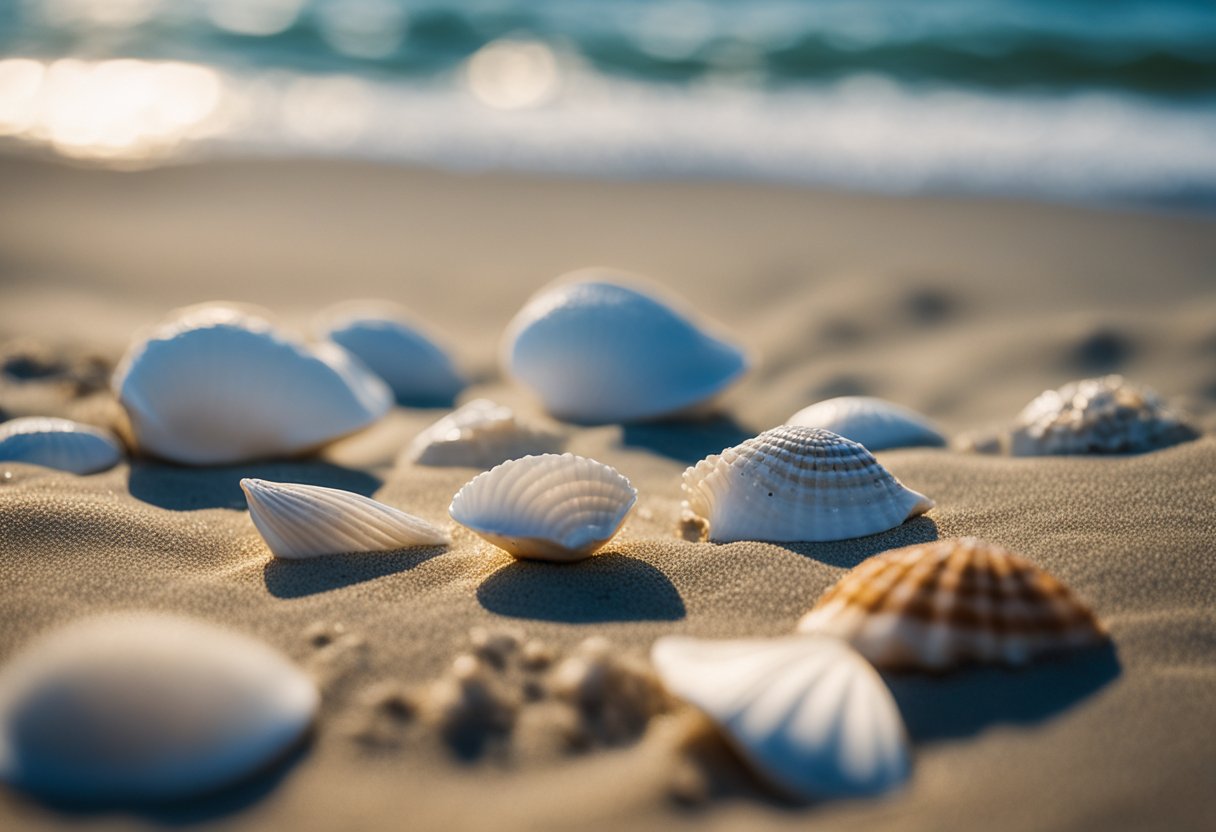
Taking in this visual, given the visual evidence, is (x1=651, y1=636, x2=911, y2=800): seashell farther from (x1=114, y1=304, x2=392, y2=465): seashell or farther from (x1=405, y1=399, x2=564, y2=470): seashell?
(x1=114, y1=304, x2=392, y2=465): seashell

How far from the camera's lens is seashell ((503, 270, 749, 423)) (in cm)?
341

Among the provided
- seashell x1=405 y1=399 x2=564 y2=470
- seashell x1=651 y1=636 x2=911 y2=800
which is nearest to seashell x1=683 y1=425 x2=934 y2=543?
seashell x1=651 y1=636 x2=911 y2=800

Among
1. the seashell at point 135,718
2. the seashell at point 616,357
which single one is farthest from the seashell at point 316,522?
the seashell at point 616,357

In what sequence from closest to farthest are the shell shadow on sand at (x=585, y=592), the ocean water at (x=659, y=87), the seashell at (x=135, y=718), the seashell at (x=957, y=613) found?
the seashell at (x=135, y=718), the seashell at (x=957, y=613), the shell shadow on sand at (x=585, y=592), the ocean water at (x=659, y=87)

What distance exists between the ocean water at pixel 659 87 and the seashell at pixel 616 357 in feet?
9.13

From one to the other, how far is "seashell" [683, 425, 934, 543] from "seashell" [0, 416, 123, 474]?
5.43ft

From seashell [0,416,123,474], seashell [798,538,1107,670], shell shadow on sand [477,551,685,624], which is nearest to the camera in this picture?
seashell [798,538,1107,670]

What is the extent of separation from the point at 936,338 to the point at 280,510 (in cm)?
268

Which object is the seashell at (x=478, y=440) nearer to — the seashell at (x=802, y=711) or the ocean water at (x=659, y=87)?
the seashell at (x=802, y=711)

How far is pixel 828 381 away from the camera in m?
3.80

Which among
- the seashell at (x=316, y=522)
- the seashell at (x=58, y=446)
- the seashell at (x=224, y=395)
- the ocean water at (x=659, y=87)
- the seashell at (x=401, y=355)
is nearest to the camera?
the seashell at (x=316, y=522)

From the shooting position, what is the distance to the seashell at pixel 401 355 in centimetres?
378

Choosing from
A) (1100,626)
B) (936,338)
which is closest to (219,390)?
(1100,626)

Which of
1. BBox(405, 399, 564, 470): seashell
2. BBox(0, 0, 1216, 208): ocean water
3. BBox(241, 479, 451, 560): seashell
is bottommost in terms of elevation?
BBox(241, 479, 451, 560): seashell
